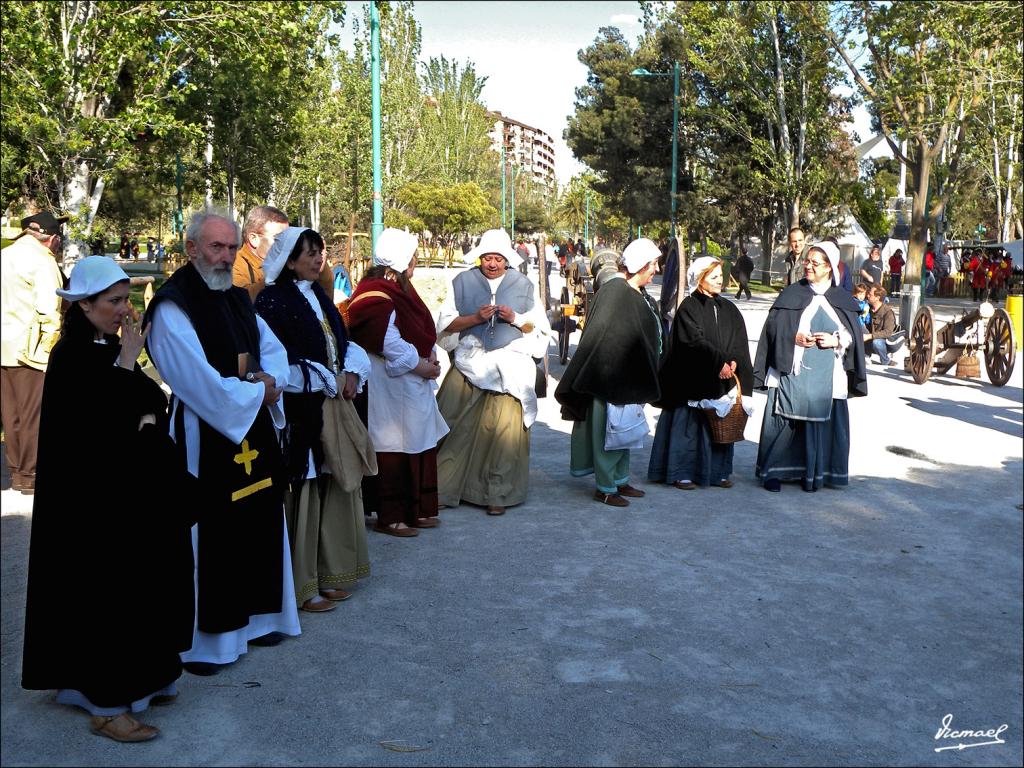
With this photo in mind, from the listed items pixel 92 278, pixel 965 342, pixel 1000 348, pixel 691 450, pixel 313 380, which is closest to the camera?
pixel 92 278

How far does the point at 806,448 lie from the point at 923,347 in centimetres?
661

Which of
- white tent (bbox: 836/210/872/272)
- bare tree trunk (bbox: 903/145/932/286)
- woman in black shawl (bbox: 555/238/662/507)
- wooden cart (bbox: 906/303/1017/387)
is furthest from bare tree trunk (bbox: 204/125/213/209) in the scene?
white tent (bbox: 836/210/872/272)

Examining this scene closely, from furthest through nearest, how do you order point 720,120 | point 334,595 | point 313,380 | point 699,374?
point 720,120 < point 699,374 < point 334,595 < point 313,380

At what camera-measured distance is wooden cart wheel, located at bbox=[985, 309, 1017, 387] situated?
12.9m

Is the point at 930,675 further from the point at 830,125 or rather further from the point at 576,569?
the point at 830,125

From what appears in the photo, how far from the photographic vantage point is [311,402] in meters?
4.98

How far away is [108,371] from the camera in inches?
143

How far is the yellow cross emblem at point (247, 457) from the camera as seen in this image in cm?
429

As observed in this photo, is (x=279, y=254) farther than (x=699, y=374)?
No

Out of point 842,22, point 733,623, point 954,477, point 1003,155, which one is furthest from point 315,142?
point 733,623

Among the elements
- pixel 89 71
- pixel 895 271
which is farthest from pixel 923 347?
pixel 895 271

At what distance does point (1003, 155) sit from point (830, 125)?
6.95 m

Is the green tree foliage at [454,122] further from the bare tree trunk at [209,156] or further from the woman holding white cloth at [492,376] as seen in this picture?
the woman holding white cloth at [492,376]

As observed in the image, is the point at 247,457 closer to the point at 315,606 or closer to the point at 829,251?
the point at 315,606
